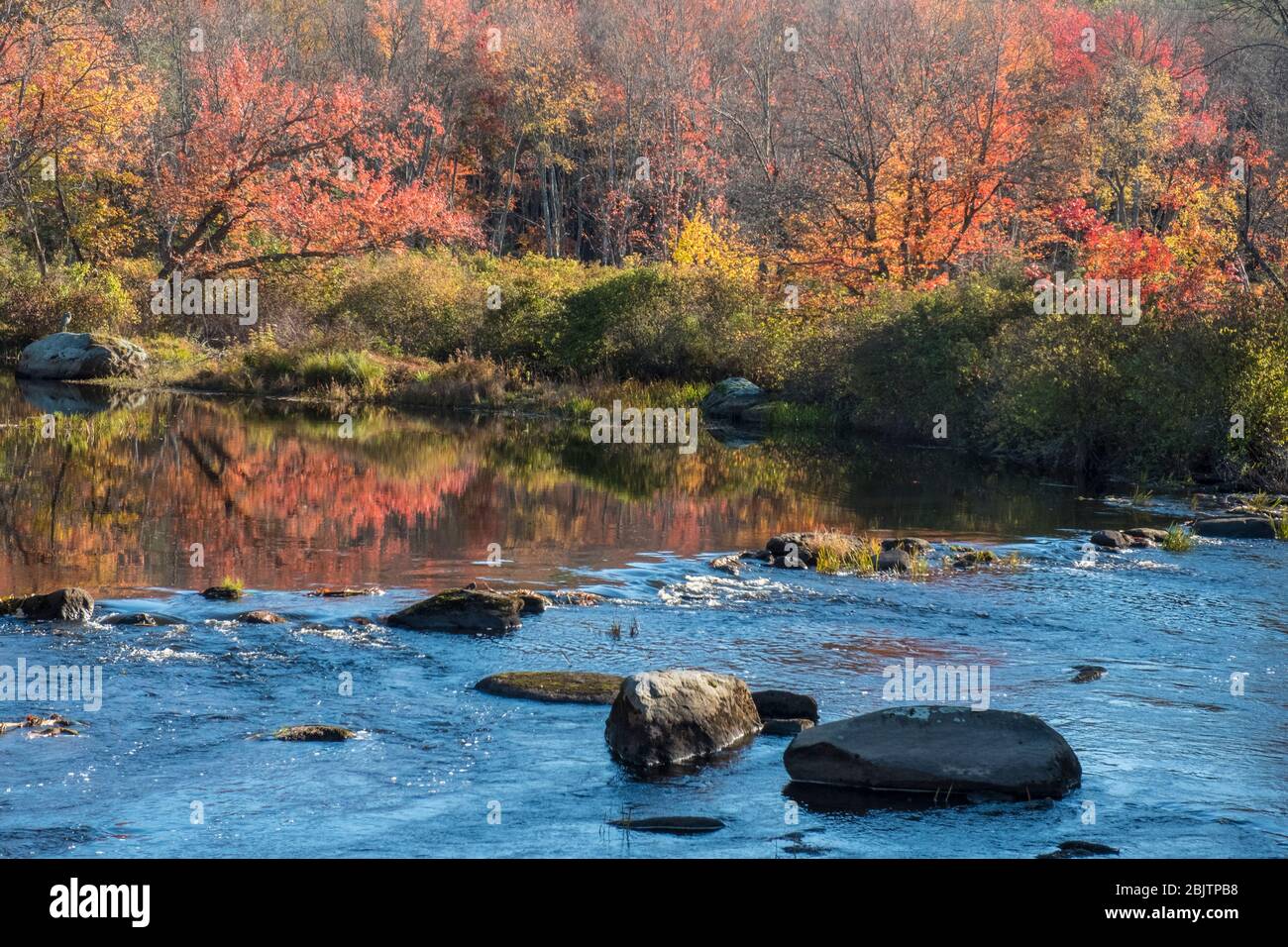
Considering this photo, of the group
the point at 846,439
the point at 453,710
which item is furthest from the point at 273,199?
the point at 453,710

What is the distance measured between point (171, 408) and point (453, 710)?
82.6 ft

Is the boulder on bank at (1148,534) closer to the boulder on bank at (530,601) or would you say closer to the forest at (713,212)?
the forest at (713,212)

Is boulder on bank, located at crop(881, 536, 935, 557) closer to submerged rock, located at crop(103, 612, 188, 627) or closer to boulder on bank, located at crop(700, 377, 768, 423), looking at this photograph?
submerged rock, located at crop(103, 612, 188, 627)

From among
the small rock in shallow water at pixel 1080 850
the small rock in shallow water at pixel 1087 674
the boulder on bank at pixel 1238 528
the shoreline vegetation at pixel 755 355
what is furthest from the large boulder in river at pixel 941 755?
the shoreline vegetation at pixel 755 355

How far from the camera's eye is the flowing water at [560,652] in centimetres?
812

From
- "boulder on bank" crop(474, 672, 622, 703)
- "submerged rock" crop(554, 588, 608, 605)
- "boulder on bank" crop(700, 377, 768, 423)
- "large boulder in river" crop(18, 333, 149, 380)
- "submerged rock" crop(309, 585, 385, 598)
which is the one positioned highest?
"large boulder in river" crop(18, 333, 149, 380)

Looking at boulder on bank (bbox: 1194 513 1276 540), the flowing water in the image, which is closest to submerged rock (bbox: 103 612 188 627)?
the flowing water

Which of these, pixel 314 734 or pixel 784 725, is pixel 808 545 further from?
pixel 314 734

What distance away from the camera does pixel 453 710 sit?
10383 mm

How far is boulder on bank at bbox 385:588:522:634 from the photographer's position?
42.5 ft

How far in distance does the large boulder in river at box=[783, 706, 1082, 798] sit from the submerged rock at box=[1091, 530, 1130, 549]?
9.36m

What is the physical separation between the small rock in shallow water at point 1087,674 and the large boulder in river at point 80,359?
33.2 m

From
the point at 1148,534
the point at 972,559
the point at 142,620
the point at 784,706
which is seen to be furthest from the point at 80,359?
the point at 784,706
